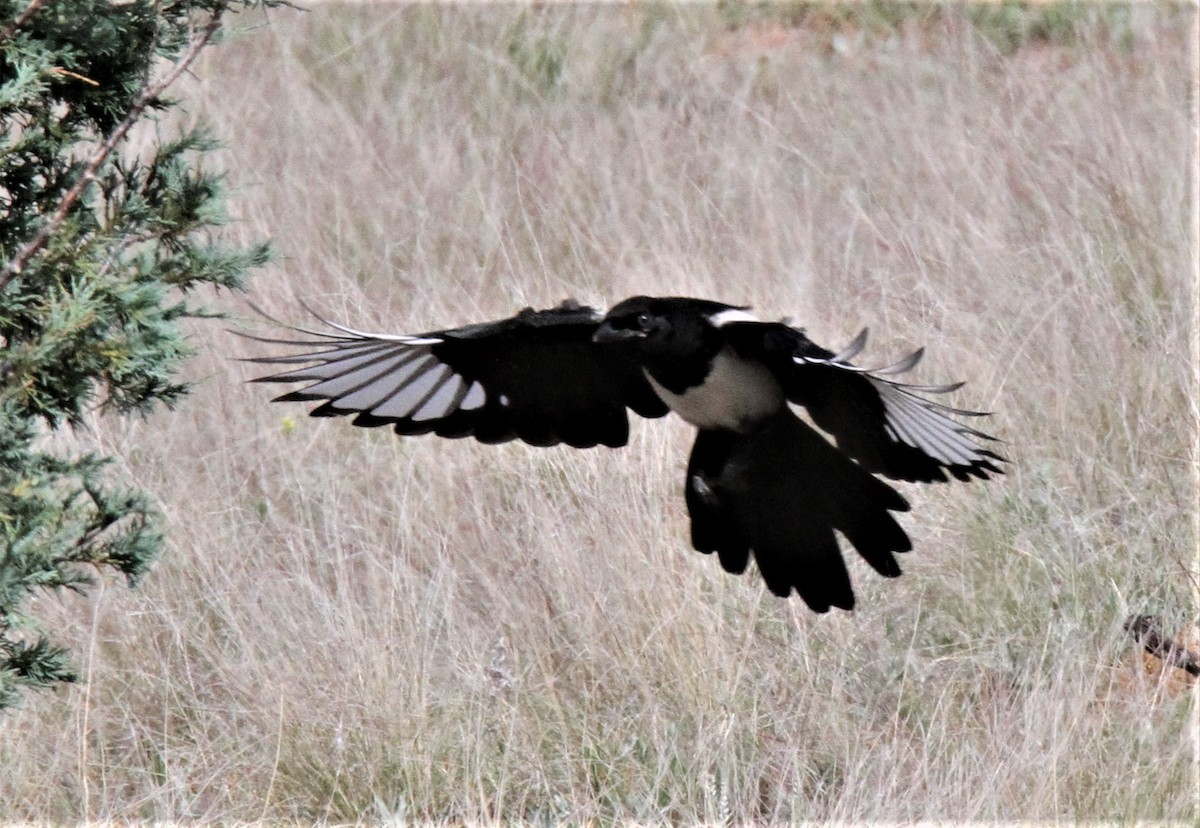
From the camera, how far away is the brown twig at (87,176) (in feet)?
8.04

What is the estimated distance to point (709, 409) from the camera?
3408 millimetres

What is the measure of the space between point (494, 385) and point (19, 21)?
4.63 feet

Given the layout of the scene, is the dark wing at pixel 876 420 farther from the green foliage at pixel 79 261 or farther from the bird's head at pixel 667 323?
the green foliage at pixel 79 261

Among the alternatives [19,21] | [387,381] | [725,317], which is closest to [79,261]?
[19,21]

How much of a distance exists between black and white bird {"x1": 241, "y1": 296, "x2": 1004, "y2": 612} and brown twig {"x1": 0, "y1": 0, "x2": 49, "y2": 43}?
2.73 feet

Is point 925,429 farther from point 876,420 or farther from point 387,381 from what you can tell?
point 387,381

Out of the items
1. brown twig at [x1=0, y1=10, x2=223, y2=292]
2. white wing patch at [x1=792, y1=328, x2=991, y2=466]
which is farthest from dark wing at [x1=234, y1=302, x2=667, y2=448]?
brown twig at [x1=0, y1=10, x2=223, y2=292]

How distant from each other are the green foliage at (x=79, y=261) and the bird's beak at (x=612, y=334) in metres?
0.74

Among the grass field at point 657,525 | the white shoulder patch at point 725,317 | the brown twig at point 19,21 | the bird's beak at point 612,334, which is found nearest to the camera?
the brown twig at point 19,21

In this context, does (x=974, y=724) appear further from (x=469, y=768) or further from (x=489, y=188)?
(x=489, y=188)

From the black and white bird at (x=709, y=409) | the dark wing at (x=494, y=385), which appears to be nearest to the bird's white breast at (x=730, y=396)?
the black and white bird at (x=709, y=409)

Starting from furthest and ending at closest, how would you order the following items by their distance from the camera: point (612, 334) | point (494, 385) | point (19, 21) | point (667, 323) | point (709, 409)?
point (494, 385)
point (709, 409)
point (667, 323)
point (612, 334)
point (19, 21)

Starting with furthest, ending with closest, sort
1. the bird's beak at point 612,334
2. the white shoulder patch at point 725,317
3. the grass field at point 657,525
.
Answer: the white shoulder patch at point 725,317 → the bird's beak at point 612,334 → the grass field at point 657,525

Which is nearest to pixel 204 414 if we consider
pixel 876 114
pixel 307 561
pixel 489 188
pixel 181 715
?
pixel 307 561
